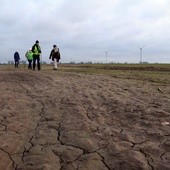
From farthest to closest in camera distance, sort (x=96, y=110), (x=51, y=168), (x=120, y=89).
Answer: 1. (x=120, y=89)
2. (x=96, y=110)
3. (x=51, y=168)

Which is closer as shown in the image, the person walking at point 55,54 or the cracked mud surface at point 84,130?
the cracked mud surface at point 84,130

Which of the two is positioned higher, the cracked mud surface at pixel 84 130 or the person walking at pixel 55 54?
the person walking at pixel 55 54

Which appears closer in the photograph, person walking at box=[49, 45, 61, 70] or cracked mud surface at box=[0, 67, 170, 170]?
cracked mud surface at box=[0, 67, 170, 170]

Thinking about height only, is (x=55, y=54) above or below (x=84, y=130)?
above

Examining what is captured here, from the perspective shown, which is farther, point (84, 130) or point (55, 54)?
point (55, 54)

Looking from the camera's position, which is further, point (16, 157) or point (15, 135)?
point (15, 135)

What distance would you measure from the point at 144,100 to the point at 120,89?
6.58 feet

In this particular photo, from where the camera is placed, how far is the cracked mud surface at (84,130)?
5.95 metres

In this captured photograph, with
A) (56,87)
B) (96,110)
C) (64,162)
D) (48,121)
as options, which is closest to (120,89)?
(56,87)

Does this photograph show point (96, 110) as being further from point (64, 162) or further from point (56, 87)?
point (56, 87)

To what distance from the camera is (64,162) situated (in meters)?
5.96

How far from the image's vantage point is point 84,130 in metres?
7.17

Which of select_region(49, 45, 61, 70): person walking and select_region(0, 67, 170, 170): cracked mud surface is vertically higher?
select_region(49, 45, 61, 70): person walking

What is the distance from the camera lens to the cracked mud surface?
5949 millimetres
